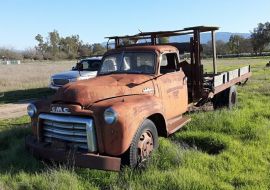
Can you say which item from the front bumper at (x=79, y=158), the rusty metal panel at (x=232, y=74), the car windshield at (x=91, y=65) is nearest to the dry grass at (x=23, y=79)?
the car windshield at (x=91, y=65)

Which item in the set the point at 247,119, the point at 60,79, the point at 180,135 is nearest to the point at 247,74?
the point at 247,119

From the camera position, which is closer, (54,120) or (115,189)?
(115,189)

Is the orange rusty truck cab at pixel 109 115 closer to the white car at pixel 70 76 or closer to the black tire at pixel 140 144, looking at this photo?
the black tire at pixel 140 144

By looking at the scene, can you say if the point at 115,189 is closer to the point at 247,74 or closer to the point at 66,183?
the point at 66,183

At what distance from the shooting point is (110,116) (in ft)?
18.2

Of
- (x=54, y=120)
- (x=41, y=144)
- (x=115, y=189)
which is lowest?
(x=115, y=189)

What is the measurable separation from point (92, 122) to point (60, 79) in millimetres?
10972

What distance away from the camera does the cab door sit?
24.0 feet

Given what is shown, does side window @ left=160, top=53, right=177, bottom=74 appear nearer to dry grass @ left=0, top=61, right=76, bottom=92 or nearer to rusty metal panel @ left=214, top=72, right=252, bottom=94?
rusty metal panel @ left=214, top=72, right=252, bottom=94

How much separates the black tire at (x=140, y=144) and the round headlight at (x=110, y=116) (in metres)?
0.48

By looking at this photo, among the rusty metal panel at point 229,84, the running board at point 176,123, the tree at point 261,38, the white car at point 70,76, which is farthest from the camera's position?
the tree at point 261,38

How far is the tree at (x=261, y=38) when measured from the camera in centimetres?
9550

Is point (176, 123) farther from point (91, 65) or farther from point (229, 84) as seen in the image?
point (91, 65)

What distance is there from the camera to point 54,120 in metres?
6.05
